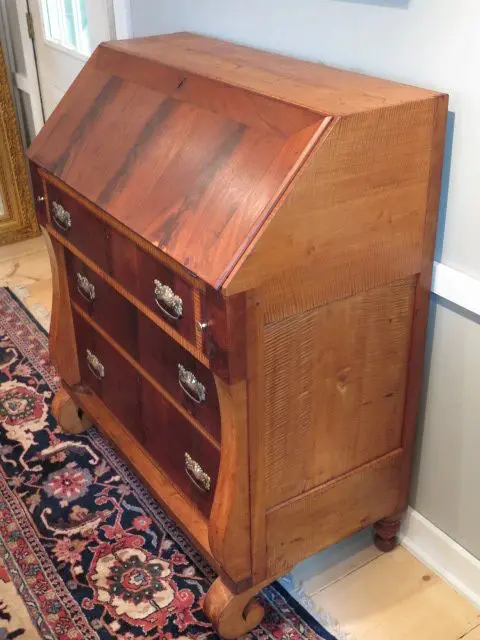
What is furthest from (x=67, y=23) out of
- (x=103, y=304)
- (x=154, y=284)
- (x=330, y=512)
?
(x=330, y=512)

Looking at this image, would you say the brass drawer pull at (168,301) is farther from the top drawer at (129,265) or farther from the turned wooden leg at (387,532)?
the turned wooden leg at (387,532)

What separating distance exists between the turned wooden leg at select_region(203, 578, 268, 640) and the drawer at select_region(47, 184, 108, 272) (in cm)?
72

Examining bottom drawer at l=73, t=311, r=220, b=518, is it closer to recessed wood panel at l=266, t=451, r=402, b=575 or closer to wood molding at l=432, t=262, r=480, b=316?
recessed wood panel at l=266, t=451, r=402, b=575

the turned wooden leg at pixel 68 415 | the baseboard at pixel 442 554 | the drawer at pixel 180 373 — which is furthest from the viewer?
the turned wooden leg at pixel 68 415

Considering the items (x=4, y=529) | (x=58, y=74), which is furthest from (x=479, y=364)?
(x=58, y=74)

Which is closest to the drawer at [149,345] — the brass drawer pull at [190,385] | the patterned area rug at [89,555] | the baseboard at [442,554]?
the brass drawer pull at [190,385]

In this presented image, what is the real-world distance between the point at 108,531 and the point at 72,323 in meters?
0.56

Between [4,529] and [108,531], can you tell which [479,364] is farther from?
[4,529]

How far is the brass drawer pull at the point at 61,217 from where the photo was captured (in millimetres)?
1631

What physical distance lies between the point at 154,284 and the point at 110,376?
54 cm

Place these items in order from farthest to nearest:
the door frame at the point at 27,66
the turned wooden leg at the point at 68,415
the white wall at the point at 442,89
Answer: the door frame at the point at 27,66, the turned wooden leg at the point at 68,415, the white wall at the point at 442,89

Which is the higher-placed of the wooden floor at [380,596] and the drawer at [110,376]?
the drawer at [110,376]

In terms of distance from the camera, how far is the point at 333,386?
135 cm

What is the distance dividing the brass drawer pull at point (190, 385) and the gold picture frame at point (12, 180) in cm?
217
